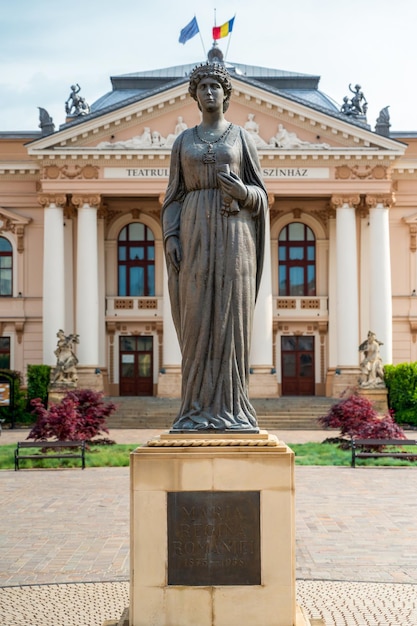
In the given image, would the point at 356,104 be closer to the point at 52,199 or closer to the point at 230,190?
the point at 52,199

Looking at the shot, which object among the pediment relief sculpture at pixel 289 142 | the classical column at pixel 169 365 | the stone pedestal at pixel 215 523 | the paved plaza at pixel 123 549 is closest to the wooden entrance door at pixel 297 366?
the classical column at pixel 169 365

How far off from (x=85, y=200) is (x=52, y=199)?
5.03 feet

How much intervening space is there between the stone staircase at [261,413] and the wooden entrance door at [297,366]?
6.35 m

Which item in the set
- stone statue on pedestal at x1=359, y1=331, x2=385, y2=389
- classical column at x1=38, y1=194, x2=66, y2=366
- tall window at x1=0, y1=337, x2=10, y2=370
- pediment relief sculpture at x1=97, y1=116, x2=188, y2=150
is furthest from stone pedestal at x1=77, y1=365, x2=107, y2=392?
stone statue on pedestal at x1=359, y1=331, x2=385, y2=389

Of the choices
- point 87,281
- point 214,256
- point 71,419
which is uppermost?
point 87,281

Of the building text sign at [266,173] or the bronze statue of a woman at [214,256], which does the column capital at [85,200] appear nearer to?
the building text sign at [266,173]

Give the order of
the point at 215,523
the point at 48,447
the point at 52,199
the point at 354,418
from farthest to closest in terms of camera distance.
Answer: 1. the point at 52,199
2. the point at 354,418
3. the point at 48,447
4. the point at 215,523

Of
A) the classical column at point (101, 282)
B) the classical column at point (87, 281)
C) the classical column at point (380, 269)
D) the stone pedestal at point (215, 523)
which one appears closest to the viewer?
the stone pedestal at point (215, 523)

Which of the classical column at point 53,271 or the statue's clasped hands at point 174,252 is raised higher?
the classical column at point 53,271

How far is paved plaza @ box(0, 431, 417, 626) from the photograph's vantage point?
27.7 feet

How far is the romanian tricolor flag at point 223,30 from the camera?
42.8 meters

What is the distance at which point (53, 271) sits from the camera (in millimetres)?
41500

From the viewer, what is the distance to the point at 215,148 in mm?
7492

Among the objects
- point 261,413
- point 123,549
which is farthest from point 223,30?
point 123,549
